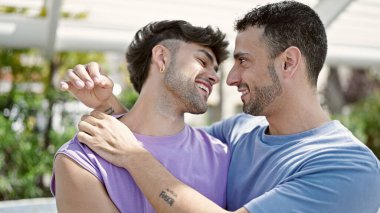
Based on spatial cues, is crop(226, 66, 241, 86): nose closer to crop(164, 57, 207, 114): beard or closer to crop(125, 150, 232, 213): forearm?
crop(164, 57, 207, 114): beard

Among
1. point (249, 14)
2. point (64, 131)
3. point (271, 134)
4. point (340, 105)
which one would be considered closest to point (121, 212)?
point (271, 134)

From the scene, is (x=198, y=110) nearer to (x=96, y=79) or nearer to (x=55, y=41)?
(x=96, y=79)

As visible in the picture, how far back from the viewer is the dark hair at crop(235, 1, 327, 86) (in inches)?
87.1

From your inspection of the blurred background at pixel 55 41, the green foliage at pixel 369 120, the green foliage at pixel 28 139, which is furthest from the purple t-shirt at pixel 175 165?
the green foliage at pixel 369 120

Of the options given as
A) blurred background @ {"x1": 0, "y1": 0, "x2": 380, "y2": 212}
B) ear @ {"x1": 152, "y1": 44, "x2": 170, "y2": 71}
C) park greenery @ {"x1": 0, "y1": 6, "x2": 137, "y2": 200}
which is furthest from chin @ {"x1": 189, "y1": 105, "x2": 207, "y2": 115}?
park greenery @ {"x1": 0, "y1": 6, "x2": 137, "y2": 200}

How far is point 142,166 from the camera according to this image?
1.97 meters

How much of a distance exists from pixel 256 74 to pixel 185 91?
295 millimetres

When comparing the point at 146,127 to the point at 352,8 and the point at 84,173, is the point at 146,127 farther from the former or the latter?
the point at 352,8

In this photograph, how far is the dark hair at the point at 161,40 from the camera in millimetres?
2352

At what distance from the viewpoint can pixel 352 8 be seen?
6676mm

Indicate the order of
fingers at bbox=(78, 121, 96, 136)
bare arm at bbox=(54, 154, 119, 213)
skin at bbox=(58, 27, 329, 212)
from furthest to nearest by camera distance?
skin at bbox=(58, 27, 329, 212) → fingers at bbox=(78, 121, 96, 136) → bare arm at bbox=(54, 154, 119, 213)

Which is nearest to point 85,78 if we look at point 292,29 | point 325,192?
point 292,29

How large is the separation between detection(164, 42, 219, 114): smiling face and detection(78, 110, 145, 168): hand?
28 centimetres

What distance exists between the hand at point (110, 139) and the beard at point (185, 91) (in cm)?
27
